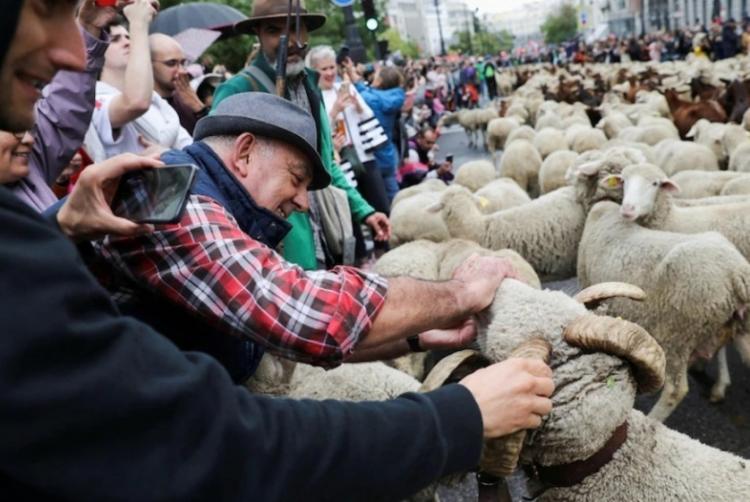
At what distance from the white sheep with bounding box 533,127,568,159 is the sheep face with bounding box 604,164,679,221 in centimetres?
441

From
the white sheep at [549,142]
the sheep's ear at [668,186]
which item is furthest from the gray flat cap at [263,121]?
the white sheep at [549,142]

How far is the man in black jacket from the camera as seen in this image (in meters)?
0.69

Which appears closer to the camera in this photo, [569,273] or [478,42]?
[569,273]

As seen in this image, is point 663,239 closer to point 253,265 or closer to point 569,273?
point 569,273

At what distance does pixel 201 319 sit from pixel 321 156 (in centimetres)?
139

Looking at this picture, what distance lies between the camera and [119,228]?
1283mm

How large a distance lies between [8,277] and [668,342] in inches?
127

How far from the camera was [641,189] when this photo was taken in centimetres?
388

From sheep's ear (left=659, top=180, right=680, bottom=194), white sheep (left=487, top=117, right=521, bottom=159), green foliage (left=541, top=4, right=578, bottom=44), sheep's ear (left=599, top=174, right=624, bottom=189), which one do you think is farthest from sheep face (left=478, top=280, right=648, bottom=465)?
green foliage (left=541, top=4, right=578, bottom=44)

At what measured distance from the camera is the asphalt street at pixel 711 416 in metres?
3.13

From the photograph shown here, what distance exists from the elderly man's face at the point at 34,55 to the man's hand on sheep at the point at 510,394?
782 mm

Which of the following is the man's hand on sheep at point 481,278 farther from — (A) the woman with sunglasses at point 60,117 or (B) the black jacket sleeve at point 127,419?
(A) the woman with sunglasses at point 60,117

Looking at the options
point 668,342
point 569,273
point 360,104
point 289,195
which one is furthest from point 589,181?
point 289,195

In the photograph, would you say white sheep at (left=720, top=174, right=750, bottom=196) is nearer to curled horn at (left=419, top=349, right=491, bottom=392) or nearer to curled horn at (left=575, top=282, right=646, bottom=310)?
curled horn at (left=575, top=282, right=646, bottom=310)
